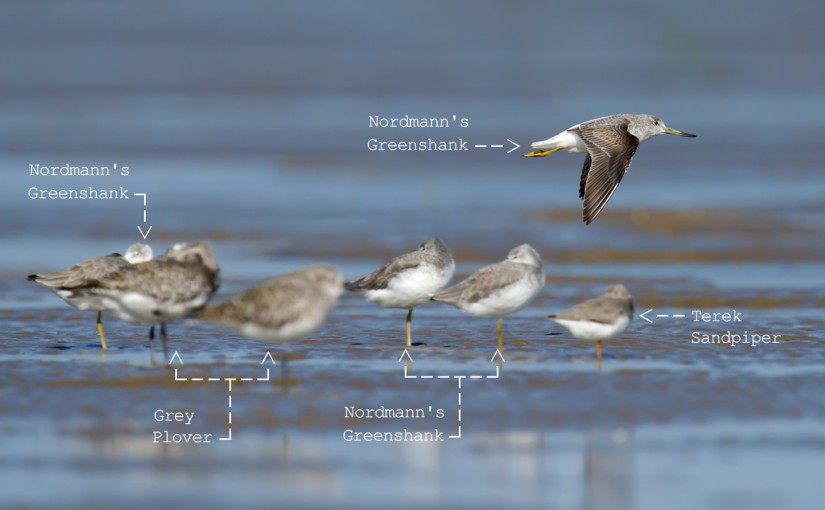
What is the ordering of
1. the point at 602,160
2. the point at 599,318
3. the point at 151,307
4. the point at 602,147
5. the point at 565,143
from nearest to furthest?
the point at 599,318, the point at 151,307, the point at 602,160, the point at 602,147, the point at 565,143

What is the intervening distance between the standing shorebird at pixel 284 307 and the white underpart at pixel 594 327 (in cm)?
195

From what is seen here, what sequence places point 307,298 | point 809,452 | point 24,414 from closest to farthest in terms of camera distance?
point 809,452, point 24,414, point 307,298

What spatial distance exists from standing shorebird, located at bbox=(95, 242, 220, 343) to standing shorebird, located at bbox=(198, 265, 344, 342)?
21.0 inches

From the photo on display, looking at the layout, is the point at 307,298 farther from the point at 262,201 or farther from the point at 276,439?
the point at 262,201

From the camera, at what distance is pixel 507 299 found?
13672 millimetres

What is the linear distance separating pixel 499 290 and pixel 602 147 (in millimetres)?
2231

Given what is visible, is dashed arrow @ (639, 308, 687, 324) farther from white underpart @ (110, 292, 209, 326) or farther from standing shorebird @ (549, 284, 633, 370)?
white underpart @ (110, 292, 209, 326)

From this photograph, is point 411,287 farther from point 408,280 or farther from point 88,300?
point 88,300

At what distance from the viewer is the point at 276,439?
11062 millimetres

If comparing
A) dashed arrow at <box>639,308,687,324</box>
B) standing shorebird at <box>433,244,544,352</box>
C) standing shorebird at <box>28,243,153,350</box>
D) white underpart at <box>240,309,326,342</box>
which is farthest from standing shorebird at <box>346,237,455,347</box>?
dashed arrow at <box>639,308,687,324</box>

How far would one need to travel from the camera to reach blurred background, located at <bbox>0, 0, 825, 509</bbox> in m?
10.3

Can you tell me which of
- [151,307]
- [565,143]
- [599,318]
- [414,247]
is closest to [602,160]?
[565,143]

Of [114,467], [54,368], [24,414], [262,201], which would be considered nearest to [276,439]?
[114,467]

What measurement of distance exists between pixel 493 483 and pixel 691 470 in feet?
4.37
